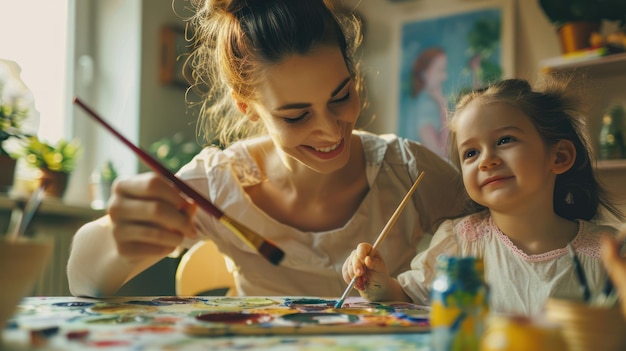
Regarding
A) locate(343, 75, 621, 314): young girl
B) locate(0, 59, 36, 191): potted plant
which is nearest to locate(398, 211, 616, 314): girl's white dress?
locate(343, 75, 621, 314): young girl

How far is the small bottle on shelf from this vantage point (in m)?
2.58

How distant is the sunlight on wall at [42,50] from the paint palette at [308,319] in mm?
2004

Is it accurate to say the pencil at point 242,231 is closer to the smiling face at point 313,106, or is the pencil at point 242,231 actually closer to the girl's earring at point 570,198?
the smiling face at point 313,106

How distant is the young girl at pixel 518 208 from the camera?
1.10 meters

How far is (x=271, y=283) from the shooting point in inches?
58.1

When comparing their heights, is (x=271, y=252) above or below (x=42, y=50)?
below

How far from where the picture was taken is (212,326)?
748 mm

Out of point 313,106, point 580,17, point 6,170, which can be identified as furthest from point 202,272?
point 580,17

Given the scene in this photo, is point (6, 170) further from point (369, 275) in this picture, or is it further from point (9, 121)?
point (369, 275)

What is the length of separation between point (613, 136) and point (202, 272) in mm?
1796

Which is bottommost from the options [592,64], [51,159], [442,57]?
[51,159]

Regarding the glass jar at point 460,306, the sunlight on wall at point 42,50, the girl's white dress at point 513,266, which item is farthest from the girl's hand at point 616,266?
the sunlight on wall at point 42,50

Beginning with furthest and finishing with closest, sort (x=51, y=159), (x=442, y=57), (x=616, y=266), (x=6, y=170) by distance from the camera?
(x=442, y=57), (x=51, y=159), (x=6, y=170), (x=616, y=266)

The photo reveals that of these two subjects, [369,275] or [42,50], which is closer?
[369,275]
